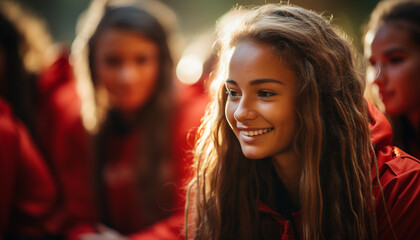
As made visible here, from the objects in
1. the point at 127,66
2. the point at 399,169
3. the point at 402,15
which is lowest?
the point at 399,169

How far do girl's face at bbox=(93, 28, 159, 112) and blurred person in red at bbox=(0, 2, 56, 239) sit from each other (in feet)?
1.81

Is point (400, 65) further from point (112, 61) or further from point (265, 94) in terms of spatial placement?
point (112, 61)

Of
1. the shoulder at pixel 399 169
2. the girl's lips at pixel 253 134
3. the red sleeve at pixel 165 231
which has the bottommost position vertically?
the red sleeve at pixel 165 231

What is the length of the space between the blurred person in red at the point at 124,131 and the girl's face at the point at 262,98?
952 mm

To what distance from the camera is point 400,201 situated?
41.3 inches

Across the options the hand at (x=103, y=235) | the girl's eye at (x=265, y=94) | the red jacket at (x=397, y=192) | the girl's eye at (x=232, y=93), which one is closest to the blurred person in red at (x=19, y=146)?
the hand at (x=103, y=235)

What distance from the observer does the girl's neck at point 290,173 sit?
1208mm

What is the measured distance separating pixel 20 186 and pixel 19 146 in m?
0.22

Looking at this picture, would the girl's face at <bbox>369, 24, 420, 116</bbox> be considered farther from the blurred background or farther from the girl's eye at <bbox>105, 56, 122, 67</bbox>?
the blurred background

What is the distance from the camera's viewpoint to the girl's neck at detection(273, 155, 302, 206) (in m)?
1.21

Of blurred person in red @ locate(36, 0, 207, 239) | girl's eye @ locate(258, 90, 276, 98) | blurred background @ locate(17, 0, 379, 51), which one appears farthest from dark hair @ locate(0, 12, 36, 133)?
girl's eye @ locate(258, 90, 276, 98)

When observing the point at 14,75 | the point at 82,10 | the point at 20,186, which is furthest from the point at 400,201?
the point at 82,10

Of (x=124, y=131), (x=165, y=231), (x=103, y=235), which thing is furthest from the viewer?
(x=124, y=131)

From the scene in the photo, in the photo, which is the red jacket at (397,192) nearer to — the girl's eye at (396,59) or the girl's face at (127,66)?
the girl's eye at (396,59)
